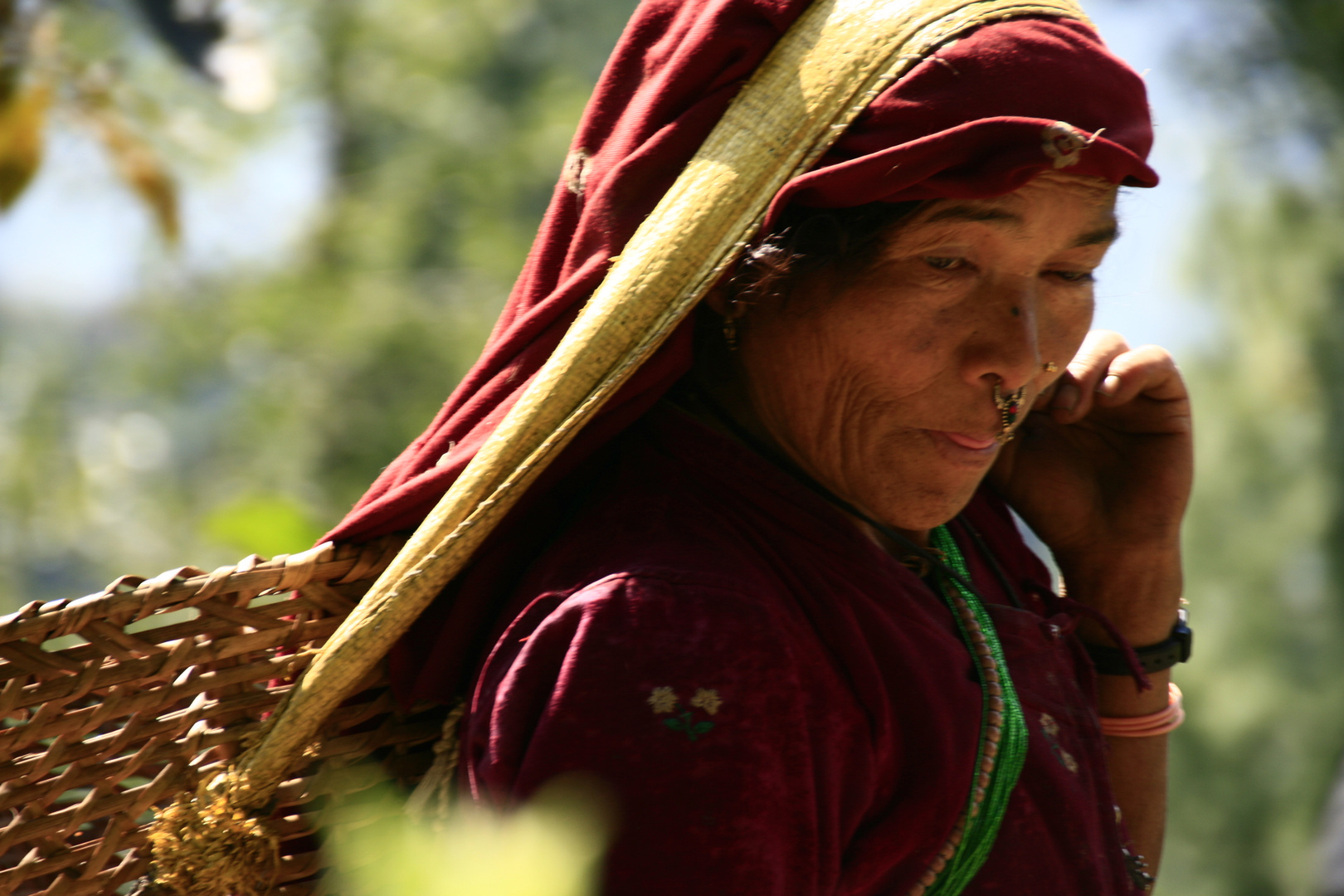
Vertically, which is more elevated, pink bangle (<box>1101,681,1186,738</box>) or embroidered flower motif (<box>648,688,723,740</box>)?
embroidered flower motif (<box>648,688,723,740</box>)

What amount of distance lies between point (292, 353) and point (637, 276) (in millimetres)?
4938

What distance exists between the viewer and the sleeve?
1.07 meters

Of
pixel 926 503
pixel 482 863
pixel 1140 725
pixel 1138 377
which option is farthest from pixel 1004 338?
pixel 482 863

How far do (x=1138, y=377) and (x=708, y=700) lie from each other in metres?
0.87

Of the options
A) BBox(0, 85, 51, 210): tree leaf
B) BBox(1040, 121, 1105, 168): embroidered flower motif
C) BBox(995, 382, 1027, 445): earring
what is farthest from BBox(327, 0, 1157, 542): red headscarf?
BBox(0, 85, 51, 210): tree leaf

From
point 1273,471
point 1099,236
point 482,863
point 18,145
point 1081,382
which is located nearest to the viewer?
point 482,863

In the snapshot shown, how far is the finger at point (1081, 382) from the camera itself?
167 cm

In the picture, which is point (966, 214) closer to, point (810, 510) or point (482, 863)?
point (810, 510)

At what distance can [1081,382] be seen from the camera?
1.67 m

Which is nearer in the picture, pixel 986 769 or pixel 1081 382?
pixel 986 769

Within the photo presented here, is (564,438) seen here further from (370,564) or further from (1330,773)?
(1330,773)

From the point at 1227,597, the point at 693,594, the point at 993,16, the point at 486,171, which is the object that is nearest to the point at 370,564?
the point at 693,594

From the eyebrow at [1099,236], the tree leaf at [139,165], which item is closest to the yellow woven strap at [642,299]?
the eyebrow at [1099,236]

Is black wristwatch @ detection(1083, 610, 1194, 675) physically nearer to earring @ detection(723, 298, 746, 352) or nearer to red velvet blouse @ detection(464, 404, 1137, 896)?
red velvet blouse @ detection(464, 404, 1137, 896)
